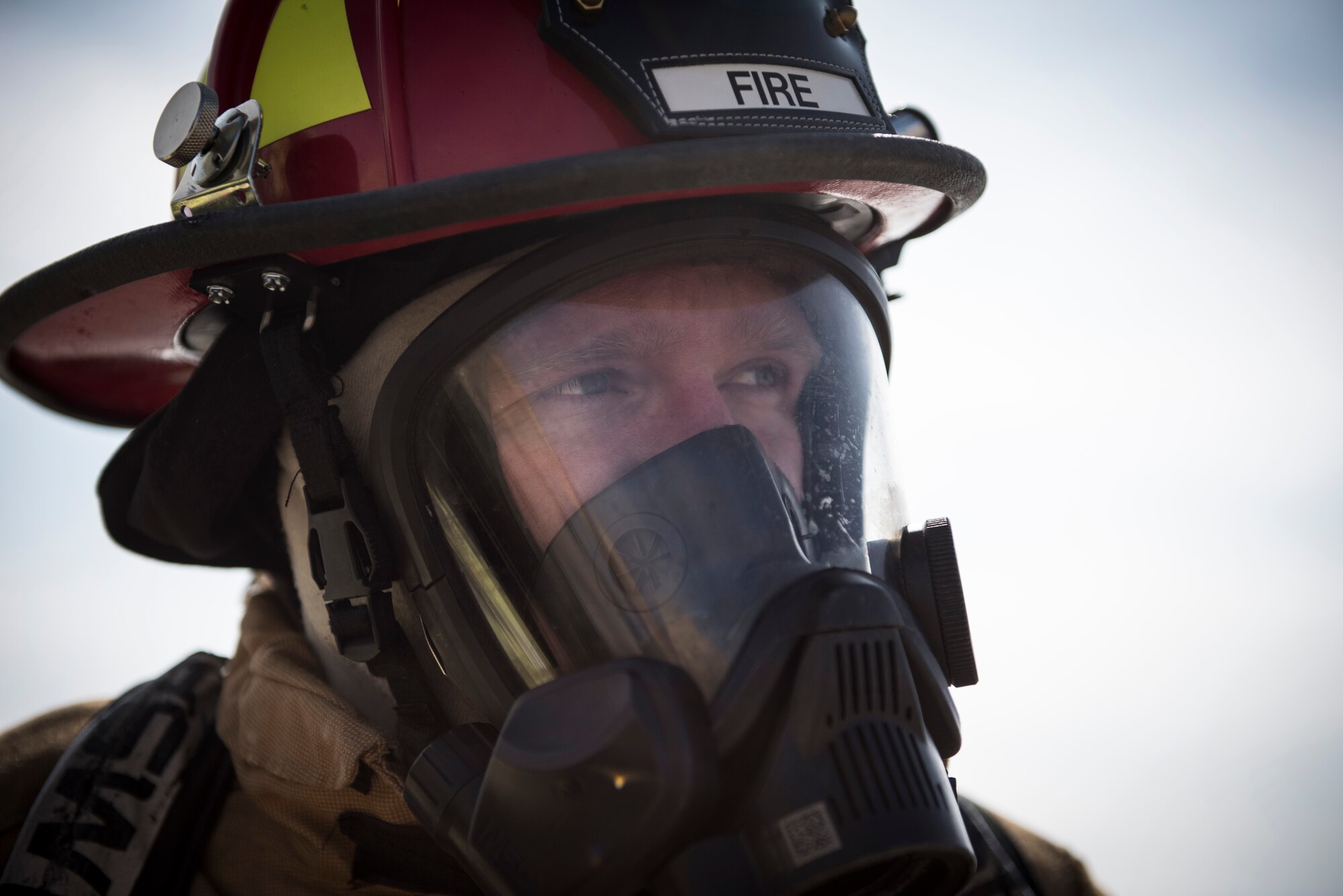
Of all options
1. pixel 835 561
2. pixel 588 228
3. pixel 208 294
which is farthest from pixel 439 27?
pixel 835 561

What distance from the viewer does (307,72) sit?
60.4 inches

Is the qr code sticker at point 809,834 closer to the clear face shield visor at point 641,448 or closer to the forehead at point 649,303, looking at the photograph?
the clear face shield visor at point 641,448

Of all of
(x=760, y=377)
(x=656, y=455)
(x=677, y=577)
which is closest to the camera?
(x=677, y=577)

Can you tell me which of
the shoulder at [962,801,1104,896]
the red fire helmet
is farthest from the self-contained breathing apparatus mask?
the shoulder at [962,801,1104,896]

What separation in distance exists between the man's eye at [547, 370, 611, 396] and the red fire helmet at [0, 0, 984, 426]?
258mm

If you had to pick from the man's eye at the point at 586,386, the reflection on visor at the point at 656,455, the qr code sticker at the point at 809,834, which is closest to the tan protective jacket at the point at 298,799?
the reflection on visor at the point at 656,455

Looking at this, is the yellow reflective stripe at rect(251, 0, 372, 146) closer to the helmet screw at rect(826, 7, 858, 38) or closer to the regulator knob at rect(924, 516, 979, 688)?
the helmet screw at rect(826, 7, 858, 38)

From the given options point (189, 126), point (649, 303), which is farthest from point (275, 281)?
point (649, 303)

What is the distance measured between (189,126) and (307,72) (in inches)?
8.6

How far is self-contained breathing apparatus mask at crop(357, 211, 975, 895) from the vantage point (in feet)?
3.51

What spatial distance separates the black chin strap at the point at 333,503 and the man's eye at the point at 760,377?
64 cm

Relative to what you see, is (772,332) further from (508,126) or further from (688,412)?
(508,126)

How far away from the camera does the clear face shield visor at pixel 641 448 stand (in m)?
1.26

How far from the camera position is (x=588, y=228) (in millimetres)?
1450
